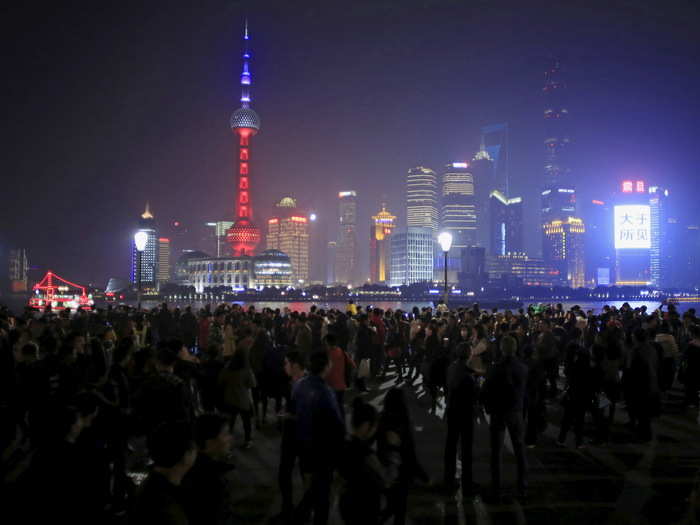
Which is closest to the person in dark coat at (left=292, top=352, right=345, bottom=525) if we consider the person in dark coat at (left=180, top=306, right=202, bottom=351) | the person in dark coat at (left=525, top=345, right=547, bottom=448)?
the person in dark coat at (left=525, top=345, right=547, bottom=448)

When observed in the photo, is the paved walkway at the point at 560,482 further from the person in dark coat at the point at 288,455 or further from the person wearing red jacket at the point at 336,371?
the person wearing red jacket at the point at 336,371

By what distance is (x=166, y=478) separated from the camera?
3.19 meters

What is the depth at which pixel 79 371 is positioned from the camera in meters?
7.03

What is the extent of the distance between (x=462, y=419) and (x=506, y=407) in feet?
2.00

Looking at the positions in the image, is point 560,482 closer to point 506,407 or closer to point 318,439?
point 506,407

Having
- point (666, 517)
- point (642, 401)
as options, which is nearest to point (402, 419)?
point (666, 517)

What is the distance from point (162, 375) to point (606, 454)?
699cm

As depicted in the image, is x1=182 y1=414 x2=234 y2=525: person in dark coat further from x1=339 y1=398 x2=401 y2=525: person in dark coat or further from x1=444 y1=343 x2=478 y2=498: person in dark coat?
x1=444 y1=343 x2=478 y2=498: person in dark coat

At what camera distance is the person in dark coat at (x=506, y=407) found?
6.86 m

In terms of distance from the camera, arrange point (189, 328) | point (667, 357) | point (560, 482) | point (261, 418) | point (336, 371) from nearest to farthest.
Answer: point (560, 482), point (336, 371), point (261, 418), point (667, 357), point (189, 328)

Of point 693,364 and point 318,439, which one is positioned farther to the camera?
point 693,364

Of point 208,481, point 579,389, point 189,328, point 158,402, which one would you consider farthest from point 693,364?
point 189,328

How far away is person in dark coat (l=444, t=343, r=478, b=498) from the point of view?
→ 712 cm

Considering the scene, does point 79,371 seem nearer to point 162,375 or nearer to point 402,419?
point 162,375
